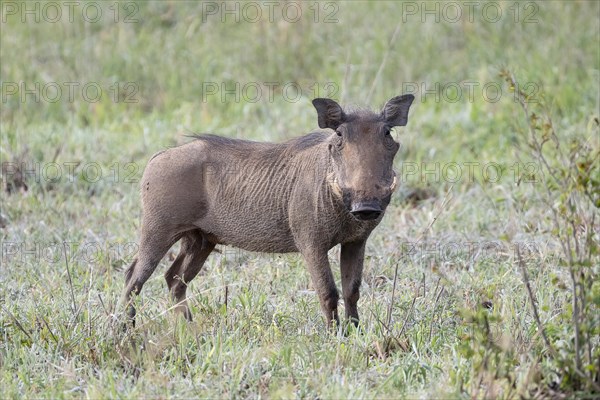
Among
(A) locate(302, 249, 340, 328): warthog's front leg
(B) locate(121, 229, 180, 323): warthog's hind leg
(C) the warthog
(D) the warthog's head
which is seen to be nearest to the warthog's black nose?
(D) the warthog's head

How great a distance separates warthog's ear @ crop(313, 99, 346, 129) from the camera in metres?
4.96

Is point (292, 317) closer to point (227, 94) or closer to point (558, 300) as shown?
point (558, 300)

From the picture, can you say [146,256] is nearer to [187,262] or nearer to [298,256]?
[187,262]

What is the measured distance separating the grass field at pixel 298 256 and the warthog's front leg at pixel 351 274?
117 mm

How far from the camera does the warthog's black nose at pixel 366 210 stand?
4617 millimetres

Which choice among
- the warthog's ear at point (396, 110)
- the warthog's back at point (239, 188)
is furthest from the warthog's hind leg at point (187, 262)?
the warthog's ear at point (396, 110)

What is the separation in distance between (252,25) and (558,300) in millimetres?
6884

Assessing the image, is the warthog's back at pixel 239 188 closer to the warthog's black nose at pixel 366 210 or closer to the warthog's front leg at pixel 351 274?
the warthog's front leg at pixel 351 274

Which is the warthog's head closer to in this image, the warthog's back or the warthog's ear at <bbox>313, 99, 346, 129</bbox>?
the warthog's ear at <bbox>313, 99, 346, 129</bbox>

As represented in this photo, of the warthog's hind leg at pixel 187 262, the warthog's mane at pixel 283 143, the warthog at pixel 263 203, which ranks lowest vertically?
the warthog's hind leg at pixel 187 262

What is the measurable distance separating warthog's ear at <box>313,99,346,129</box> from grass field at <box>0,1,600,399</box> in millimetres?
A: 882

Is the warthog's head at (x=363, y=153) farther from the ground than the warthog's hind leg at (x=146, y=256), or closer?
farther from the ground

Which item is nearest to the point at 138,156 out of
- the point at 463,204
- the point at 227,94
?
the point at 227,94

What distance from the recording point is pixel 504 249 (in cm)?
670
